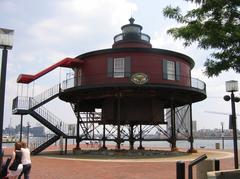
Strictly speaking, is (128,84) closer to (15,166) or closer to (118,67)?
(118,67)

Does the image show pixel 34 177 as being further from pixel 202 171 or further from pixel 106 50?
pixel 106 50

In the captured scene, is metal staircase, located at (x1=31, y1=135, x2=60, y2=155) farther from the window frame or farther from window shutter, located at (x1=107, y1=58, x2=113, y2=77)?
the window frame

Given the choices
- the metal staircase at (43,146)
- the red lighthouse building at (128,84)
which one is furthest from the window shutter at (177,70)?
the metal staircase at (43,146)

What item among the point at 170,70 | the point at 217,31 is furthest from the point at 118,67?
the point at 217,31

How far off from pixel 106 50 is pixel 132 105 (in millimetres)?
5561

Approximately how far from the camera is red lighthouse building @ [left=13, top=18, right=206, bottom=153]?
31266 mm

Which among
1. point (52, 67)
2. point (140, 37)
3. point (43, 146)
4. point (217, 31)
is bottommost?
point (43, 146)

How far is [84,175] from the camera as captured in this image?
17.2 meters

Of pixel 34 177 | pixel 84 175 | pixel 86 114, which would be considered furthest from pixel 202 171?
pixel 86 114

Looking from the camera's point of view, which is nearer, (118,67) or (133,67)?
(133,67)

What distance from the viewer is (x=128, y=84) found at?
30.3m

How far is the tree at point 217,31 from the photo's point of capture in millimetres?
11633

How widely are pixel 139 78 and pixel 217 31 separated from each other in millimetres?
18906

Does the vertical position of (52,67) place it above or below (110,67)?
above
